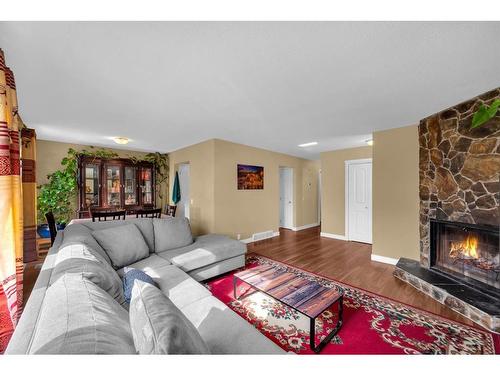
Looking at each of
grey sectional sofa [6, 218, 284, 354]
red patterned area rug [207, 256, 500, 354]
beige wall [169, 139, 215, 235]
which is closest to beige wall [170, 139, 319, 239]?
beige wall [169, 139, 215, 235]

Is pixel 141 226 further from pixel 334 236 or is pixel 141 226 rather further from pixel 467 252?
pixel 334 236

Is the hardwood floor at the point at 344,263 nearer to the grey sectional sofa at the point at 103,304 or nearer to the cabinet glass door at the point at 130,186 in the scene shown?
the grey sectional sofa at the point at 103,304

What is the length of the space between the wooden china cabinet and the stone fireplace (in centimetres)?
556

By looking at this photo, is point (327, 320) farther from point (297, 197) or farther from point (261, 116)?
point (297, 197)

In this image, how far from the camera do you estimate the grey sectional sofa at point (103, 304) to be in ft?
2.49

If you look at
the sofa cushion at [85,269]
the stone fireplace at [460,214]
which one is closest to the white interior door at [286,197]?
the stone fireplace at [460,214]

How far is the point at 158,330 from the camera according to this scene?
0.73m

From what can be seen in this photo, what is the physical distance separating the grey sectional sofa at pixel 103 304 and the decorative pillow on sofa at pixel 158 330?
0.31 feet

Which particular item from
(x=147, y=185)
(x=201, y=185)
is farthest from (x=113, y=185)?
(x=201, y=185)

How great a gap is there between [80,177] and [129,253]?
3.39 m

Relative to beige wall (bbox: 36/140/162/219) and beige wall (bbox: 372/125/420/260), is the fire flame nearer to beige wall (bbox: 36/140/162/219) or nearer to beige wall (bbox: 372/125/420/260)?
beige wall (bbox: 372/125/420/260)

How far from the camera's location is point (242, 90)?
210 cm

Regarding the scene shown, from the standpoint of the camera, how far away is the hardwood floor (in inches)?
92.9

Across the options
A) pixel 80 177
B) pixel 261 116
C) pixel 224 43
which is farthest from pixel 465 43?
pixel 80 177
